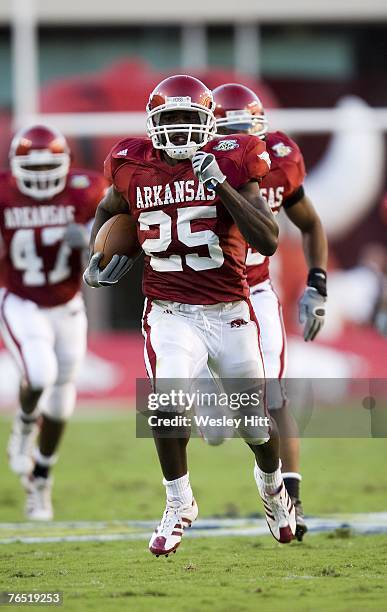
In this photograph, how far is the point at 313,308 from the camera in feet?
18.4

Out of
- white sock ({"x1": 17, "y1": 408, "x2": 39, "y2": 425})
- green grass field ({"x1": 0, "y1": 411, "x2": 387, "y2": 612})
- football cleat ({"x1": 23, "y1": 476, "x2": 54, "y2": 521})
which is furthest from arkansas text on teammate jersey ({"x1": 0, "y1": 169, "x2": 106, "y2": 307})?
green grass field ({"x1": 0, "y1": 411, "x2": 387, "y2": 612})

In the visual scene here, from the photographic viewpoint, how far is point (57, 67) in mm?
16766

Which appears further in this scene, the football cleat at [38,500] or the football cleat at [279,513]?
the football cleat at [38,500]

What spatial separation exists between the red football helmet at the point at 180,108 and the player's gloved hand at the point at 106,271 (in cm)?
48

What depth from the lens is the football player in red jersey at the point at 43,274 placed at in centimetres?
673

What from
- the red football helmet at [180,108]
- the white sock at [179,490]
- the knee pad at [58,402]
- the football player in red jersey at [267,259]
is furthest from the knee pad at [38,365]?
the red football helmet at [180,108]

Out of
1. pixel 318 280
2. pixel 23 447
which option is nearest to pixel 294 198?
pixel 318 280

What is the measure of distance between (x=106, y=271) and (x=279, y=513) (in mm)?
1213

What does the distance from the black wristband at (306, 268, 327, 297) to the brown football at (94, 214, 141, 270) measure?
102 centimetres

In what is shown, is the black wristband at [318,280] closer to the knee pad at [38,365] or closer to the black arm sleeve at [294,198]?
the black arm sleeve at [294,198]

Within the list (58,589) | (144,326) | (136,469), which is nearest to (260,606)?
(58,589)

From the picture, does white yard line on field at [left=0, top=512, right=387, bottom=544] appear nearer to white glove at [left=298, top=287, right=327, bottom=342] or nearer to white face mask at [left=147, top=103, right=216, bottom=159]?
white glove at [left=298, top=287, right=327, bottom=342]

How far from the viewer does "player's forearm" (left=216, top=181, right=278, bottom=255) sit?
4.58 m

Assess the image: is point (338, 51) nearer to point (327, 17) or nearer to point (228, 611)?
point (327, 17)
